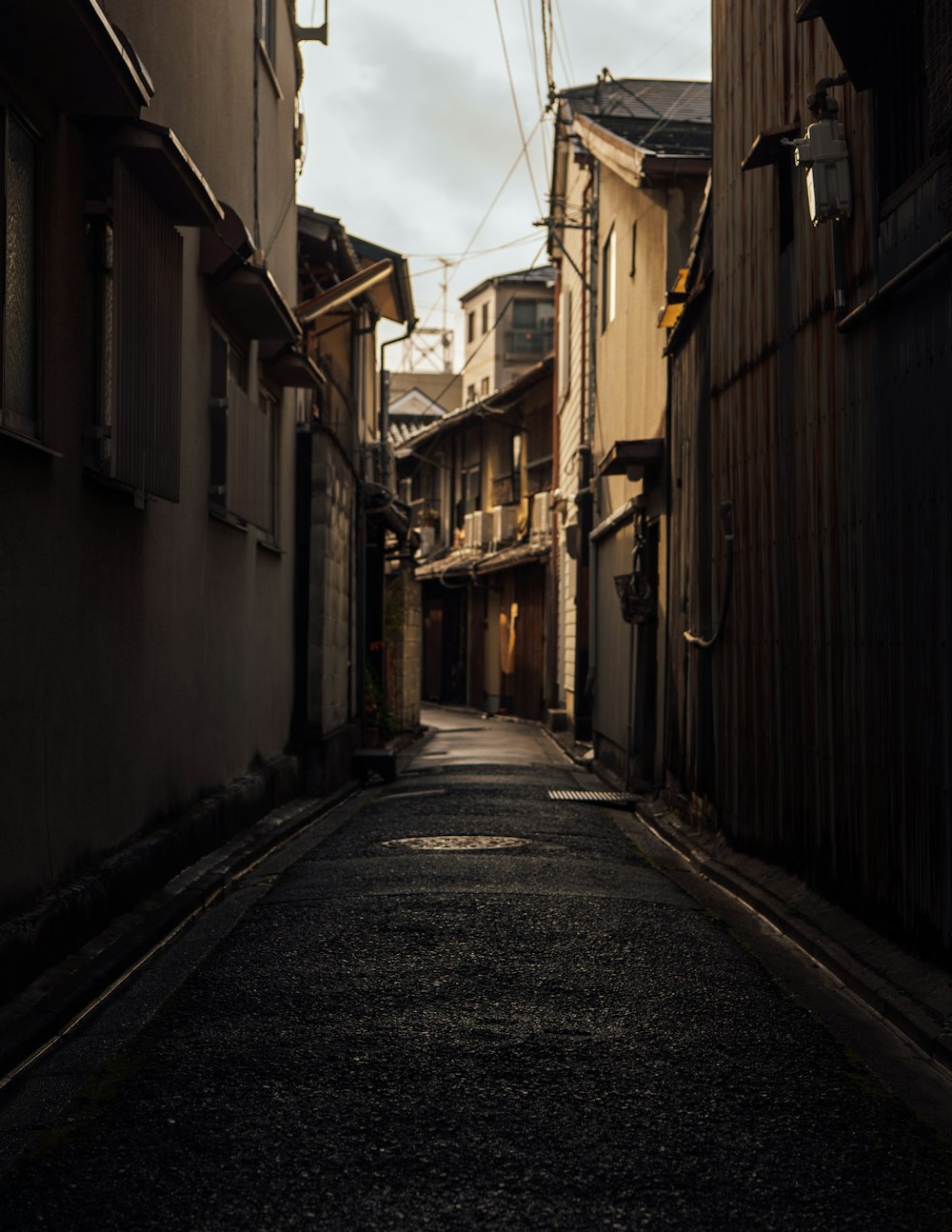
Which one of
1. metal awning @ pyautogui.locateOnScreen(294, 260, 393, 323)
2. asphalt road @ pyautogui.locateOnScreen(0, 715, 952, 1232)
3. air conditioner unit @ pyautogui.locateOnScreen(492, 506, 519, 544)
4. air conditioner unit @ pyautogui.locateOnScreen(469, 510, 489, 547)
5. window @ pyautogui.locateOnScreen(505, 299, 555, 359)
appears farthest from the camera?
window @ pyautogui.locateOnScreen(505, 299, 555, 359)

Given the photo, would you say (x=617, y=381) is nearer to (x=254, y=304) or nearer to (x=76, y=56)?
(x=254, y=304)

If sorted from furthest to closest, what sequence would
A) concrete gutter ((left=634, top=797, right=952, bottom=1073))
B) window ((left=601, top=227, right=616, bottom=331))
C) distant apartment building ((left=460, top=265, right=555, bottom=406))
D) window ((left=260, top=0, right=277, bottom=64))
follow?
distant apartment building ((left=460, top=265, right=555, bottom=406))
window ((left=601, top=227, right=616, bottom=331))
window ((left=260, top=0, right=277, bottom=64))
concrete gutter ((left=634, top=797, right=952, bottom=1073))

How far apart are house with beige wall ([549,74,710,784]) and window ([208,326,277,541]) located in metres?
4.03

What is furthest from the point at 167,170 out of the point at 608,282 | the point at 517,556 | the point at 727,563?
the point at 517,556

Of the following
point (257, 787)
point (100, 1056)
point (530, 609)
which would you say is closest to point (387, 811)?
point (257, 787)

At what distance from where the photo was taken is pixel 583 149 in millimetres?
24594

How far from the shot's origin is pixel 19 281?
249 inches

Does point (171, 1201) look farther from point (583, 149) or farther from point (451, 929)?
point (583, 149)

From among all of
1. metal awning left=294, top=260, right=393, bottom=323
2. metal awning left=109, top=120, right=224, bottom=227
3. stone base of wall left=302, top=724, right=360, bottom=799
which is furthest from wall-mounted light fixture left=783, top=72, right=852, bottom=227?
metal awning left=294, top=260, right=393, bottom=323

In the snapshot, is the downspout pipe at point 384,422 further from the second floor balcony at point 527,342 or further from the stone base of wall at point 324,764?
the second floor balcony at point 527,342

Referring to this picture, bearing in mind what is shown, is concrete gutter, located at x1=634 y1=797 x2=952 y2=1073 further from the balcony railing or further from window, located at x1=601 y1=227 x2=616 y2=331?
the balcony railing

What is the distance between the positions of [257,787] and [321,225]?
8768 millimetres

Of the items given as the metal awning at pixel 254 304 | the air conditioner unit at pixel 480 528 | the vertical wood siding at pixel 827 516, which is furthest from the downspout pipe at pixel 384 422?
the vertical wood siding at pixel 827 516

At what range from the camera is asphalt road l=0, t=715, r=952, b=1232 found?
367 cm
